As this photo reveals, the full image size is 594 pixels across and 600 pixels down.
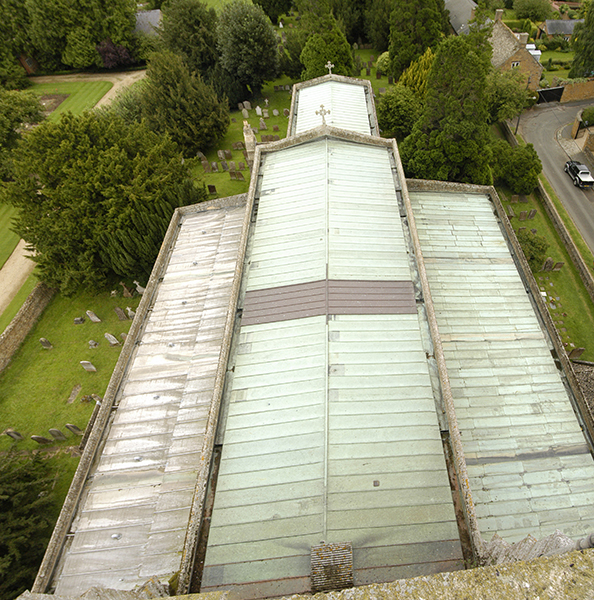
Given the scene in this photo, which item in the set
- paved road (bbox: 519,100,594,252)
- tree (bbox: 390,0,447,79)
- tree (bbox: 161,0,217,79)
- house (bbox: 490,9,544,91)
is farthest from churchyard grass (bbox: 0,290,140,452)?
house (bbox: 490,9,544,91)

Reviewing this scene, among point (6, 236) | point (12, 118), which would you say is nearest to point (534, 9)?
point (12, 118)

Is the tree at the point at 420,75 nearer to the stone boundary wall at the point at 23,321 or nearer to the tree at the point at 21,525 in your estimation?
the stone boundary wall at the point at 23,321

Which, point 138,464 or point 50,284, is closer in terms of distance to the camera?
point 138,464

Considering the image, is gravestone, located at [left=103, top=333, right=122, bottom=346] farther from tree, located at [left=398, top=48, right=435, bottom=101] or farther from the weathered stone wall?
the weathered stone wall

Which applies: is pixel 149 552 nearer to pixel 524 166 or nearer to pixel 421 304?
pixel 421 304

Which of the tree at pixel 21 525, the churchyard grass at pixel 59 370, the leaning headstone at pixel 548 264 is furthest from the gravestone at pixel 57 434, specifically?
the leaning headstone at pixel 548 264

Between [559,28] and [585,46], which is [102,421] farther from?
[559,28]

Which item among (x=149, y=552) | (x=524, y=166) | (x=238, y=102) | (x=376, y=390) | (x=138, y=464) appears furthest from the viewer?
(x=238, y=102)

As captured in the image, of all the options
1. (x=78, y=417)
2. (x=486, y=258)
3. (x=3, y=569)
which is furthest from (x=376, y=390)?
(x=78, y=417)
